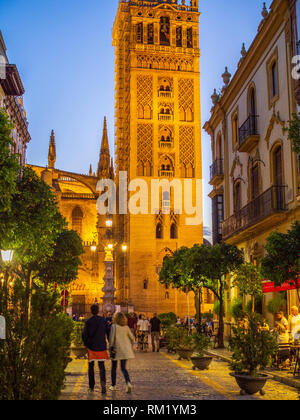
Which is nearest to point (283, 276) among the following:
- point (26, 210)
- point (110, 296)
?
point (26, 210)

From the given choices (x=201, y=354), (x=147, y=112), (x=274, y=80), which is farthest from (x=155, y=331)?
(x=147, y=112)

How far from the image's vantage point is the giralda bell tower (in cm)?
4978

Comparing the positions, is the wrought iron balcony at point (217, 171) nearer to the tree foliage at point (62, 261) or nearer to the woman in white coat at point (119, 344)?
the tree foliage at point (62, 261)

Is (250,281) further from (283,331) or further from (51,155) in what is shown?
(51,155)

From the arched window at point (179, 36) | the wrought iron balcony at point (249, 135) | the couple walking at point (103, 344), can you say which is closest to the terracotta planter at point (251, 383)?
the couple walking at point (103, 344)

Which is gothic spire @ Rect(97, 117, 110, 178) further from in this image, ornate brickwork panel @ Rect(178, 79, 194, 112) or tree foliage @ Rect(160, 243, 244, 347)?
tree foliage @ Rect(160, 243, 244, 347)

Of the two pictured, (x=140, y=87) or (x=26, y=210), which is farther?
(x=140, y=87)

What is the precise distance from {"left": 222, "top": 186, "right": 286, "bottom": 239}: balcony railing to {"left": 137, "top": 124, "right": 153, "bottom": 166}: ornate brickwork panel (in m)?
26.8

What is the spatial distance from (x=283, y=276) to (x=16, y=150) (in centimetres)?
2423

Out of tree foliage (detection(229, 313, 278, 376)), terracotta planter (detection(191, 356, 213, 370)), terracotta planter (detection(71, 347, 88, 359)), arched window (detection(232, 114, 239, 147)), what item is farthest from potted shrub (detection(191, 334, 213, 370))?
arched window (detection(232, 114, 239, 147))

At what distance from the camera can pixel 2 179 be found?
10.8 m
